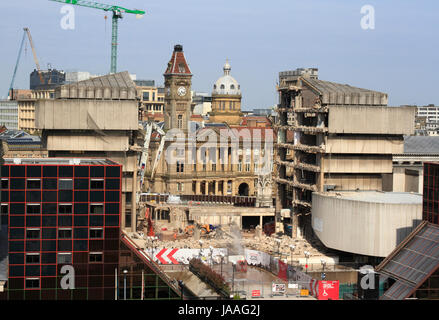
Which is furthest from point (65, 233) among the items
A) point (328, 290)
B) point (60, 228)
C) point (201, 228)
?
point (201, 228)

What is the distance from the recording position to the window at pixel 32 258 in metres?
69.5

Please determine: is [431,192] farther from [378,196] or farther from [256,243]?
[256,243]

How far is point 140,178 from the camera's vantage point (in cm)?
12988

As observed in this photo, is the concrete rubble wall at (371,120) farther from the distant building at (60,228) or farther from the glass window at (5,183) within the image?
the glass window at (5,183)

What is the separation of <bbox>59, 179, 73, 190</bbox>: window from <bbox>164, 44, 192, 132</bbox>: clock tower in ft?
311

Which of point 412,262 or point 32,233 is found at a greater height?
point 32,233

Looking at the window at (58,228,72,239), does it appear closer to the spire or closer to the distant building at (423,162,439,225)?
the distant building at (423,162,439,225)

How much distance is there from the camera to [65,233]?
69875mm

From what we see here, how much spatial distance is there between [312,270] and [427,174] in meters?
17.7

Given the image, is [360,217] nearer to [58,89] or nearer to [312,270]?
[312,270]

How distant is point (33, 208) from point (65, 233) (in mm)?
3301

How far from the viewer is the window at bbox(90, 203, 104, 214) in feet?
229

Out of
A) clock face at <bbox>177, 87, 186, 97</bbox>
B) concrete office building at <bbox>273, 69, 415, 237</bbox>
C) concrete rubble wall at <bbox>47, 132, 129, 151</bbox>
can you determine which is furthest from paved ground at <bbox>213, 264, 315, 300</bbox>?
clock face at <bbox>177, 87, 186, 97</bbox>

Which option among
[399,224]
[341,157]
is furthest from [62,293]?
[341,157]
